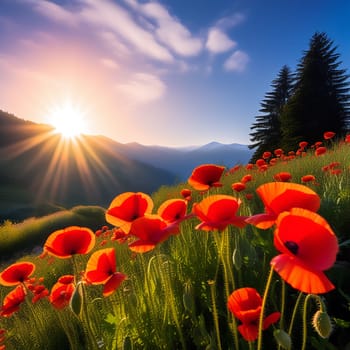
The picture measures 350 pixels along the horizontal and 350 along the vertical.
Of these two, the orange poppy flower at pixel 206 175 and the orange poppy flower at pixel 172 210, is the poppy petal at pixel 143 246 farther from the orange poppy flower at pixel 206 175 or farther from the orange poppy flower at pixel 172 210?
the orange poppy flower at pixel 206 175

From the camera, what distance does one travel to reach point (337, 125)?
2022cm

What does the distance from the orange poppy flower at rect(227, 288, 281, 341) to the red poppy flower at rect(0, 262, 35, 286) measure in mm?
1273

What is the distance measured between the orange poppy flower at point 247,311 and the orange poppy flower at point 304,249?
0.36 m

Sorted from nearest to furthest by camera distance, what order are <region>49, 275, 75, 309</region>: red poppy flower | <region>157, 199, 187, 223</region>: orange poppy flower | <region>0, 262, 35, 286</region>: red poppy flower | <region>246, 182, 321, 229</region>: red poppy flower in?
1. <region>246, 182, 321, 229</region>: red poppy flower
2. <region>157, 199, 187, 223</region>: orange poppy flower
3. <region>49, 275, 75, 309</region>: red poppy flower
4. <region>0, 262, 35, 286</region>: red poppy flower

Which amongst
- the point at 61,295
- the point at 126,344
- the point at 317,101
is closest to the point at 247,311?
the point at 126,344

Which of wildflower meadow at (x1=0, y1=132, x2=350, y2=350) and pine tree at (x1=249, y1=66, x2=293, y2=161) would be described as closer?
wildflower meadow at (x1=0, y1=132, x2=350, y2=350)

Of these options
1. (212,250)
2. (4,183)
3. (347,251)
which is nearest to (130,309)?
(212,250)

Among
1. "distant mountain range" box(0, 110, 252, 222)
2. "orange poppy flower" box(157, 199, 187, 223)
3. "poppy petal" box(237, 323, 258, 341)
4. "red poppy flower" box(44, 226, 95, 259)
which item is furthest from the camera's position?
"distant mountain range" box(0, 110, 252, 222)

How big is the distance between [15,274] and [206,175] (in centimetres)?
124

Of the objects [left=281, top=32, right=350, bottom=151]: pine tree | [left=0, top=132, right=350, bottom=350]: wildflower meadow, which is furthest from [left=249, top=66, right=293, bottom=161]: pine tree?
[left=0, top=132, right=350, bottom=350]: wildflower meadow

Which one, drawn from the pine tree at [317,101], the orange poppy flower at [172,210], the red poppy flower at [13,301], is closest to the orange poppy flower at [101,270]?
the orange poppy flower at [172,210]

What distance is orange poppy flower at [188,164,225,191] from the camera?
1606 mm

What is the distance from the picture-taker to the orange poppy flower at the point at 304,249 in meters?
0.60

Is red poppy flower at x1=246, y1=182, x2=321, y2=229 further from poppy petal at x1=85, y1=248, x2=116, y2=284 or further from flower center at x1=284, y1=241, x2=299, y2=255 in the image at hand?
poppy petal at x1=85, y1=248, x2=116, y2=284
